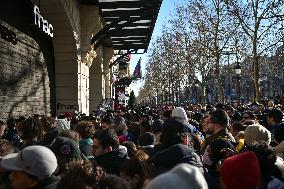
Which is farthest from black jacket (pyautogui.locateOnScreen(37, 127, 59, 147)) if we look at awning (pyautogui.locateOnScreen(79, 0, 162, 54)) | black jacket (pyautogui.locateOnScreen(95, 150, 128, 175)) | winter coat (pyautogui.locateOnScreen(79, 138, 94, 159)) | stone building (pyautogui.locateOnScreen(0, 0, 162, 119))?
awning (pyautogui.locateOnScreen(79, 0, 162, 54))

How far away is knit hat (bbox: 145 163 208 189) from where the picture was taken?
6.99ft

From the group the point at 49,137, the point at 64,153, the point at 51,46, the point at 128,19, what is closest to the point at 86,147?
the point at 49,137

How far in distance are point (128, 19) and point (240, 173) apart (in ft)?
51.6

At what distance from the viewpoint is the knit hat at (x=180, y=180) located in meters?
2.13

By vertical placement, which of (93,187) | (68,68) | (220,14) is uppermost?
(220,14)

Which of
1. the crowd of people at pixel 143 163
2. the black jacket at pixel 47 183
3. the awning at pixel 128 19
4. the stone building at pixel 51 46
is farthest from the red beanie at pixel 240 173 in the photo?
the awning at pixel 128 19

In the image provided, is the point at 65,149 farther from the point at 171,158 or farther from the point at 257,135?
the point at 257,135

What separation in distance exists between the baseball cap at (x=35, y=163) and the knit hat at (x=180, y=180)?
5.39 ft

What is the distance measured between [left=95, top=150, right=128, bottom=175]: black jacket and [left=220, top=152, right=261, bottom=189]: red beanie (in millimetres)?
2024

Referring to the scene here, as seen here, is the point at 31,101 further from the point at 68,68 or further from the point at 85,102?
the point at 85,102

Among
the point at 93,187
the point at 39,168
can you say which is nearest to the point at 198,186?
the point at 93,187

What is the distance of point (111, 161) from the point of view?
5.11 metres

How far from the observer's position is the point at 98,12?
60.6 feet

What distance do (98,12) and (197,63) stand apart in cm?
2792
